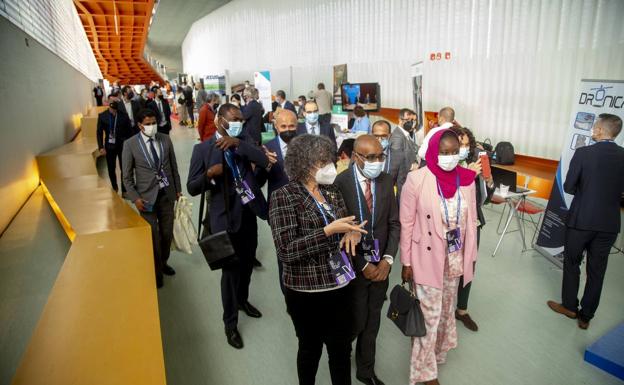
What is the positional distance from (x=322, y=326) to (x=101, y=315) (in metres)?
1.07

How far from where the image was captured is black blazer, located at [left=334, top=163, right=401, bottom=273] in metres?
2.24

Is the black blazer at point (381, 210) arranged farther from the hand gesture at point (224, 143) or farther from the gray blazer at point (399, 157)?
the gray blazer at point (399, 157)

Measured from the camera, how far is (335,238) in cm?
191

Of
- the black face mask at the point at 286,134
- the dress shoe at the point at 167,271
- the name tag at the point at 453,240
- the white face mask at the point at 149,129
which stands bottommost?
the dress shoe at the point at 167,271

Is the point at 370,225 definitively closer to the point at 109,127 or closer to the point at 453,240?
the point at 453,240

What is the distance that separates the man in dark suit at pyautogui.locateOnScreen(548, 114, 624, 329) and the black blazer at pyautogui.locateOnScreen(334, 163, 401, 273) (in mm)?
1761

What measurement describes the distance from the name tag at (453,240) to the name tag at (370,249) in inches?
18.0

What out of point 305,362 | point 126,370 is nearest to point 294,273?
point 305,362

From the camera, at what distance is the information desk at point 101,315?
58.4 inches

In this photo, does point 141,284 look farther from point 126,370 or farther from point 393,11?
point 393,11

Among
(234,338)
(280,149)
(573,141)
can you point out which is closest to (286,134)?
(280,149)

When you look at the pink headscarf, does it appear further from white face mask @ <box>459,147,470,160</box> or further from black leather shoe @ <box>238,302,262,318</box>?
black leather shoe @ <box>238,302,262,318</box>

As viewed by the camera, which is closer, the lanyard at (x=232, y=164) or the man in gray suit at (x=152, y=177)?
the lanyard at (x=232, y=164)

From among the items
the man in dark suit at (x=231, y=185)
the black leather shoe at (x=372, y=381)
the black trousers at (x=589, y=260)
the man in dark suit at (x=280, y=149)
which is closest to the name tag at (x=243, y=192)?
the man in dark suit at (x=231, y=185)
